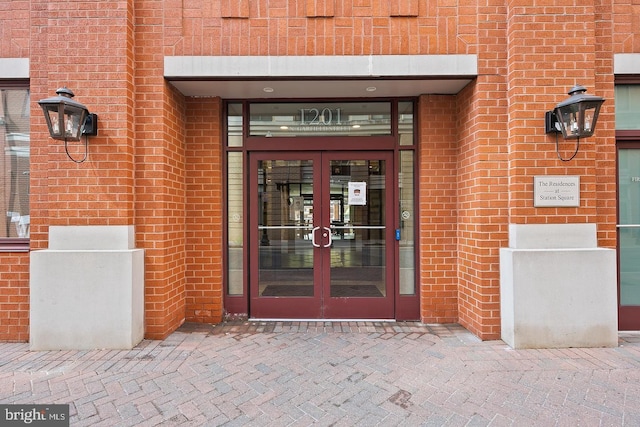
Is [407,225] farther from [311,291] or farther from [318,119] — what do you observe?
[318,119]

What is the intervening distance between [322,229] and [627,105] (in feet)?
13.2

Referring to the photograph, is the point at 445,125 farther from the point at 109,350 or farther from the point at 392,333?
the point at 109,350

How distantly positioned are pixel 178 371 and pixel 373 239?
110 inches

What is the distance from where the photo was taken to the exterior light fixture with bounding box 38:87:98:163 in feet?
11.6

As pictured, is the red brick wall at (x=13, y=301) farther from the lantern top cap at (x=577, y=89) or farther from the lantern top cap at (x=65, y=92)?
the lantern top cap at (x=577, y=89)

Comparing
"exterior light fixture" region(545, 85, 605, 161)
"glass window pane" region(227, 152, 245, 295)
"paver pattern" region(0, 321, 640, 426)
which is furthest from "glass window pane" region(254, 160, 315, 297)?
"exterior light fixture" region(545, 85, 605, 161)

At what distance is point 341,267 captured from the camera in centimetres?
492

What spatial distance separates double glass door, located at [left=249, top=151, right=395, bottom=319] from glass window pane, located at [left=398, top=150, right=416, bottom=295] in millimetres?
155

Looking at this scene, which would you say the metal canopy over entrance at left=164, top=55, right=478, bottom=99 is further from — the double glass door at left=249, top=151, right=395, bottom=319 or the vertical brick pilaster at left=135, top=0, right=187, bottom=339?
the double glass door at left=249, top=151, right=395, bottom=319

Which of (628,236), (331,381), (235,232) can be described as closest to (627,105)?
(628,236)

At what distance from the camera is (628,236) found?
4.48 m

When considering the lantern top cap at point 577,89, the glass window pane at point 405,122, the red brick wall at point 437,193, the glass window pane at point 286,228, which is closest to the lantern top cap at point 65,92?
the glass window pane at point 286,228

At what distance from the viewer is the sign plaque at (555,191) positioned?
155 inches
